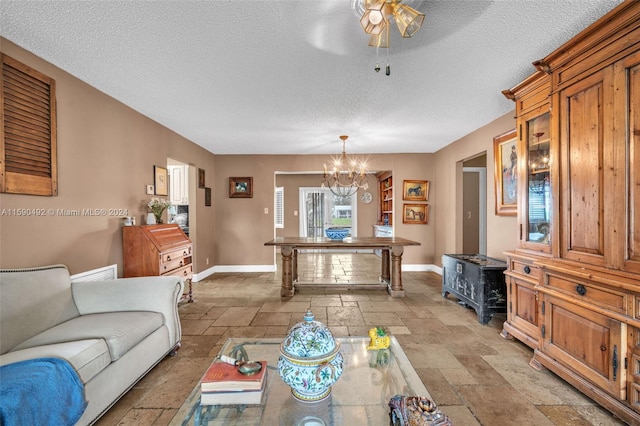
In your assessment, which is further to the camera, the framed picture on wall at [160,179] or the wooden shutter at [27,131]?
the framed picture on wall at [160,179]

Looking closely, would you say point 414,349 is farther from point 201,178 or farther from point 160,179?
point 201,178

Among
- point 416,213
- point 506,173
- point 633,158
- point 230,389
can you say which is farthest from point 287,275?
point 633,158

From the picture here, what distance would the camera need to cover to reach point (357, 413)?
1196 mm

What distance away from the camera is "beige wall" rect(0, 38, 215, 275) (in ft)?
6.75

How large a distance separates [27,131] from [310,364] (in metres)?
2.69

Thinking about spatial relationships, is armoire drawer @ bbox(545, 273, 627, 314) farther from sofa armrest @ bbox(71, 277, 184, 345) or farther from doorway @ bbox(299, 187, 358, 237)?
doorway @ bbox(299, 187, 358, 237)

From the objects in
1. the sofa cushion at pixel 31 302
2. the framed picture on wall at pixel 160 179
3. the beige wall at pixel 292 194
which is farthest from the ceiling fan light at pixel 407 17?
the beige wall at pixel 292 194

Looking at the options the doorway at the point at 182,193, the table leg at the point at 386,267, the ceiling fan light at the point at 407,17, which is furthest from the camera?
the doorway at the point at 182,193

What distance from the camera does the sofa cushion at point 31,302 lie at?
164 centimetres

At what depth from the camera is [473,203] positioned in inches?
225

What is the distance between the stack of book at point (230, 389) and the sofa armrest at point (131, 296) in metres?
1.24

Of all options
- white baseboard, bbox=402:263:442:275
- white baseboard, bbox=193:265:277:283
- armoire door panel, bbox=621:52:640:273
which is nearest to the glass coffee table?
armoire door panel, bbox=621:52:640:273

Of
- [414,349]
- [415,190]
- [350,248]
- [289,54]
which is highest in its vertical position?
[289,54]

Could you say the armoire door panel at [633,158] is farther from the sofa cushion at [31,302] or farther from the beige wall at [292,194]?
the beige wall at [292,194]
